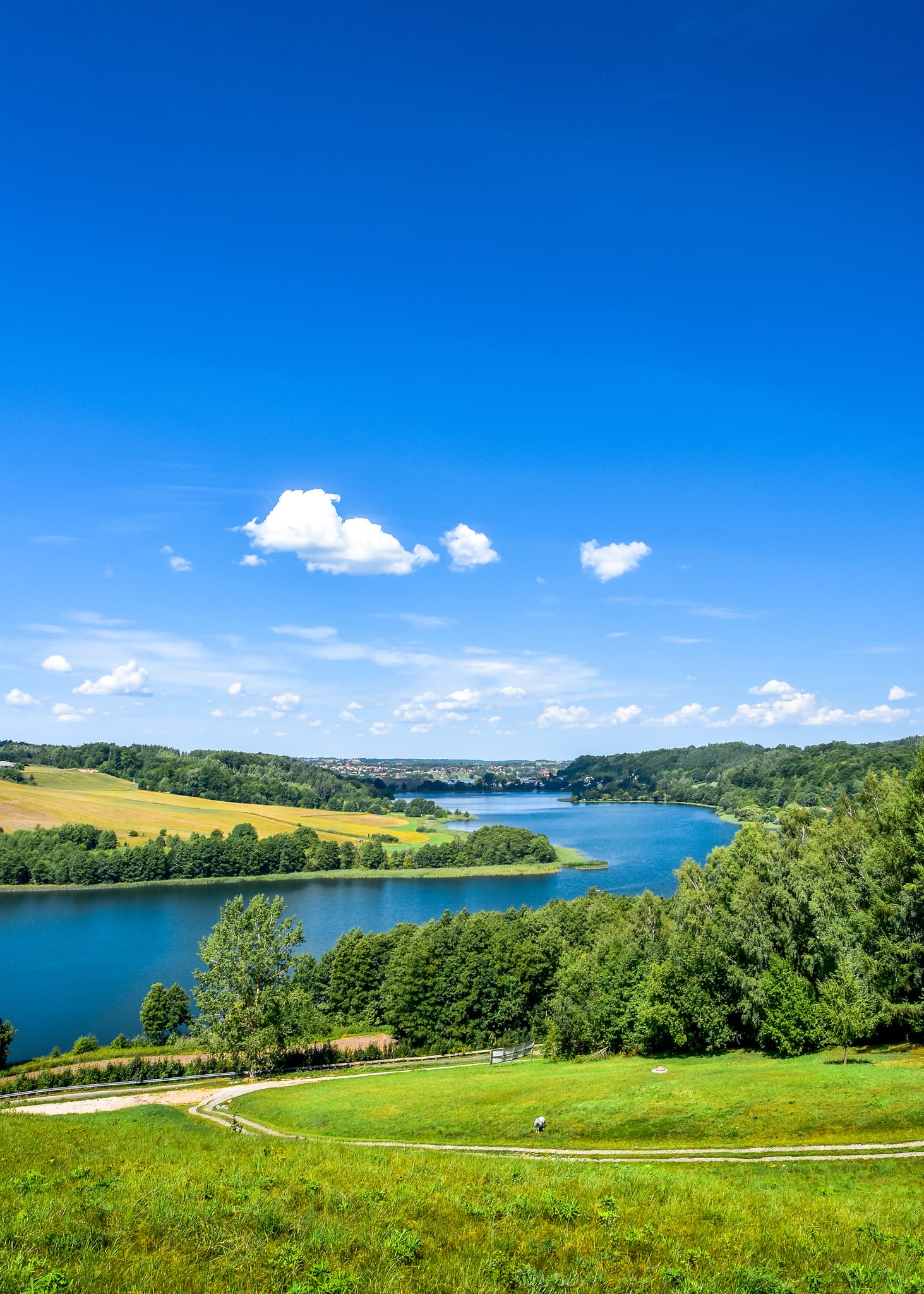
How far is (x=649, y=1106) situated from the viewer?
20.2 m

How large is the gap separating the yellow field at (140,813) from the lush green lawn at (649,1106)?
4283 inches

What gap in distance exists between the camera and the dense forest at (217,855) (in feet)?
337

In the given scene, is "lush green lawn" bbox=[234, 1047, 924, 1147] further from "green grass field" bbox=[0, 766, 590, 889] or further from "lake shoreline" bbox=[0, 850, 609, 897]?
"green grass field" bbox=[0, 766, 590, 889]

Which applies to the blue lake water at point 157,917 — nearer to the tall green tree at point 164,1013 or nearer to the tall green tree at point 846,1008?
the tall green tree at point 164,1013

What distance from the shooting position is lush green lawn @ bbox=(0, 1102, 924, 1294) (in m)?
6.43

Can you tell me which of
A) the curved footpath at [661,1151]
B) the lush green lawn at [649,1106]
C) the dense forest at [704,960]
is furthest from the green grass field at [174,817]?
the curved footpath at [661,1151]

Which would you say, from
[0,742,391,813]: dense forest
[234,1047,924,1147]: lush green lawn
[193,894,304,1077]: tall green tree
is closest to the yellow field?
[0,742,391,813]: dense forest

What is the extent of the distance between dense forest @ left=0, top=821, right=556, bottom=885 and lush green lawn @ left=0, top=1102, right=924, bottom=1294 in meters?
109

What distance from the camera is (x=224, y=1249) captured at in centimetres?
695

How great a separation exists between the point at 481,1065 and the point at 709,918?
49.8 feet

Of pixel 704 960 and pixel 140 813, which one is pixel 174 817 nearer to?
pixel 140 813

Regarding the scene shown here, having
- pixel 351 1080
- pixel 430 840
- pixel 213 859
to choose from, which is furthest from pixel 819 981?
pixel 430 840

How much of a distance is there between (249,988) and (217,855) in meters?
83.5

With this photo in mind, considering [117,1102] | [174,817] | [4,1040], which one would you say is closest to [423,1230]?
[117,1102]
